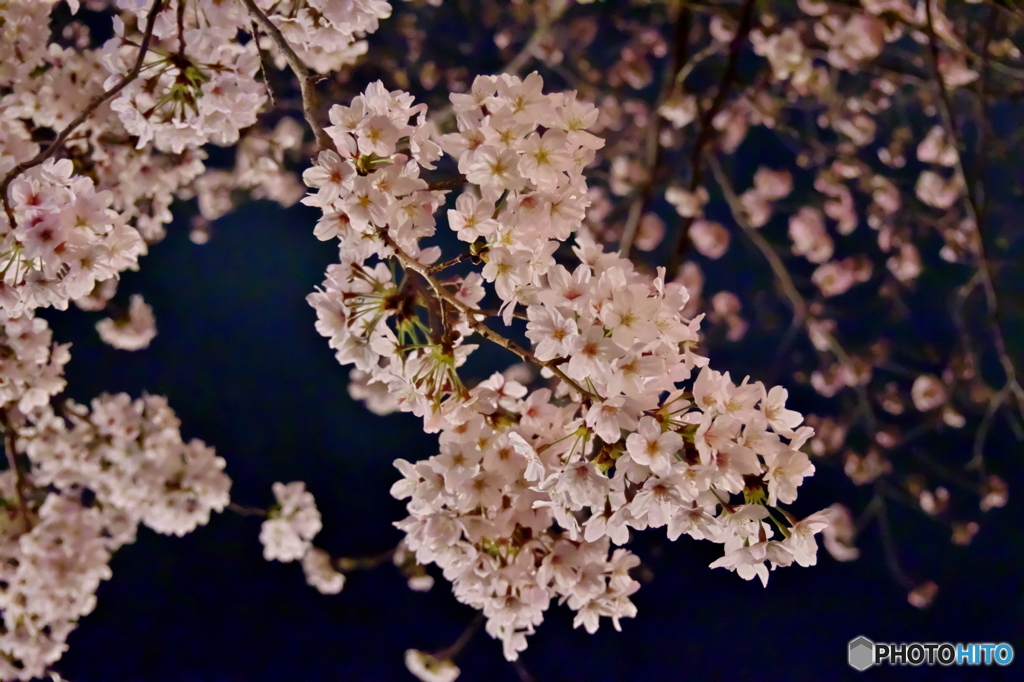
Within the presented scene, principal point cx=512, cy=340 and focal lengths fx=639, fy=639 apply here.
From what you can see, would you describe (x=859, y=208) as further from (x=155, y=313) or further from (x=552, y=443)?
(x=155, y=313)

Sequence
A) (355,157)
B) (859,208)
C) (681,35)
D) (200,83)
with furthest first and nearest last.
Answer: (859,208) → (681,35) → (200,83) → (355,157)

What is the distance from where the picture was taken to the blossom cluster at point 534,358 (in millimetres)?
593

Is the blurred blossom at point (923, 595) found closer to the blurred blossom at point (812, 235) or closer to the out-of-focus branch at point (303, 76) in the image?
the blurred blossom at point (812, 235)

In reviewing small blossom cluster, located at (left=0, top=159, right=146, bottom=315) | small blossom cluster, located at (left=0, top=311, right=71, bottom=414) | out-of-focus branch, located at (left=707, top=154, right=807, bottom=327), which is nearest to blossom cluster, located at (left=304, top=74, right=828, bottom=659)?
small blossom cluster, located at (left=0, top=159, right=146, bottom=315)

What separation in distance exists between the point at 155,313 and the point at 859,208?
7.88 ft

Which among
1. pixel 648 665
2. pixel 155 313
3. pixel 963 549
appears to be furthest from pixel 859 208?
pixel 155 313

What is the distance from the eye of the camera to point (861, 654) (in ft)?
6.66

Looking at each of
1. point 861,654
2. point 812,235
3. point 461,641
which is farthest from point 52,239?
point 861,654

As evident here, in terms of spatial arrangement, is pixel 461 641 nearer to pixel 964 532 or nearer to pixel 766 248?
pixel 766 248

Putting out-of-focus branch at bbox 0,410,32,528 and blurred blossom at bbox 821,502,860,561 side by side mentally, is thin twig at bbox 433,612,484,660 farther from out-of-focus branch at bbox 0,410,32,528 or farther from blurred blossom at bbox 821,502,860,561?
blurred blossom at bbox 821,502,860,561

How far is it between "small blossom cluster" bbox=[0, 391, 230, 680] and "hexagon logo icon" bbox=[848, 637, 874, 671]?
1.93 m

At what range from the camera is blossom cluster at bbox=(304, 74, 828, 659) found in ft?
1.94

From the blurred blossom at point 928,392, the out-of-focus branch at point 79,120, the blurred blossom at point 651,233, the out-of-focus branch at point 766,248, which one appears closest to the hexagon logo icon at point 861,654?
the blurred blossom at point 928,392

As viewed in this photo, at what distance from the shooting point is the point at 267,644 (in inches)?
80.4
